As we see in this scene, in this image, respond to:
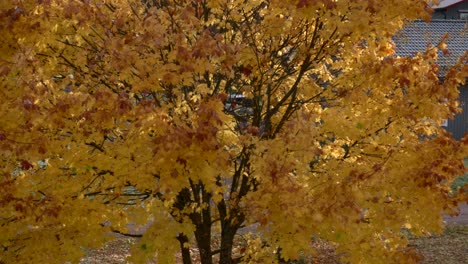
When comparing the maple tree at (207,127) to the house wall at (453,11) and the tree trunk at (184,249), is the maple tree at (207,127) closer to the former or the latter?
the tree trunk at (184,249)

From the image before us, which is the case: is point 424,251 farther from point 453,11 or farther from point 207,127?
point 453,11

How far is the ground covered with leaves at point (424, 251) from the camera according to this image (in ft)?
48.6

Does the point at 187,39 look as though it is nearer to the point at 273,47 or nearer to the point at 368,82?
the point at 273,47

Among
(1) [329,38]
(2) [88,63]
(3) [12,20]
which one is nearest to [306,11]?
(1) [329,38]

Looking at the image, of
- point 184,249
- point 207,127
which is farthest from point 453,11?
point 207,127

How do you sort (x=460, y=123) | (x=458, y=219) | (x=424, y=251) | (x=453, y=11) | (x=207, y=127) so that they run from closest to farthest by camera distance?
1. (x=207, y=127)
2. (x=424, y=251)
3. (x=458, y=219)
4. (x=460, y=123)
5. (x=453, y=11)

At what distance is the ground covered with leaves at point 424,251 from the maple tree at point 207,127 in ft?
25.0

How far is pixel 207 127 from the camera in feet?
17.3

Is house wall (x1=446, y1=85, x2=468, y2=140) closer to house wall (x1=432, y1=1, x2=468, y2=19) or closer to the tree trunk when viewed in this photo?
house wall (x1=432, y1=1, x2=468, y2=19)

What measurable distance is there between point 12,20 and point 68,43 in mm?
677

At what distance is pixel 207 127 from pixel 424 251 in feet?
37.8

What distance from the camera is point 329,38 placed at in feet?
21.4

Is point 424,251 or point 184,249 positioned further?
point 424,251

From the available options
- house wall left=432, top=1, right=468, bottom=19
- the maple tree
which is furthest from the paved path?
house wall left=432, top=1, right=468, bottom=19
